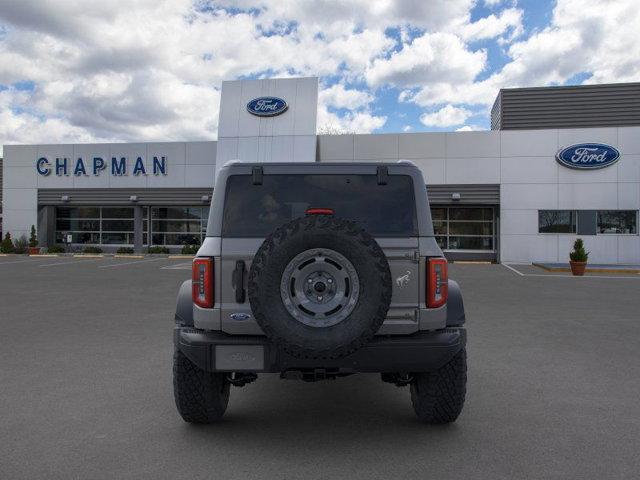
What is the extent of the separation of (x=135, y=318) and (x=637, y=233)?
80.0 ft

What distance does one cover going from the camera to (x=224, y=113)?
28484mm

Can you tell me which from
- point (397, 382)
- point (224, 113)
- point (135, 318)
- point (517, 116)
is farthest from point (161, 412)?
point (517, 116)

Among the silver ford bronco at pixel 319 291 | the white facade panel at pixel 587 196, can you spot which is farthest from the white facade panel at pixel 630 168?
the silver ford bronco at pixel 319 291

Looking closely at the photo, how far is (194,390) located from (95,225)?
3272 centimetres

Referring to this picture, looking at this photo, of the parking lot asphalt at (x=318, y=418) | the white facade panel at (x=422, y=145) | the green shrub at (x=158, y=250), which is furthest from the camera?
the green shrub at (x=158, y=250)

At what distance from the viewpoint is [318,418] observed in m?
4.43

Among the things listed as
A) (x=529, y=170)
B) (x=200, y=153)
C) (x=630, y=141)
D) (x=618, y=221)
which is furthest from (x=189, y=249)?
(x=630, y=141)

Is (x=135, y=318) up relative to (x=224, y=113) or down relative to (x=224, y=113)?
down

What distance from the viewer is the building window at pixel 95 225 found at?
33.4 meters

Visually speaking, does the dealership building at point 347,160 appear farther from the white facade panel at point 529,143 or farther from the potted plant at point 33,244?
the potted plant at point 33,244

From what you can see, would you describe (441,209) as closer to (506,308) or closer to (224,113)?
(224,113)

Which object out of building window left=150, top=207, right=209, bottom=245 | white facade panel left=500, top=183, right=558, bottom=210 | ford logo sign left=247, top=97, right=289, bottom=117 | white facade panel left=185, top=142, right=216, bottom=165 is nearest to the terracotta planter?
white facade panel left=500, top=183, right=558, bottom=210

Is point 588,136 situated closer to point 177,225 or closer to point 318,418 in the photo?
point 177,225

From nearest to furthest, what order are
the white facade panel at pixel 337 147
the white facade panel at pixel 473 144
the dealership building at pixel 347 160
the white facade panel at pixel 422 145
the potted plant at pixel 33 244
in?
1. the dealership building at pixel 347 160
2. the white facade panel at pixel 473 144
3. the white facade panel at pixel 422 145
4. the white facade panel at pixel 337 147
5. the potted plant at pixel 33 244
